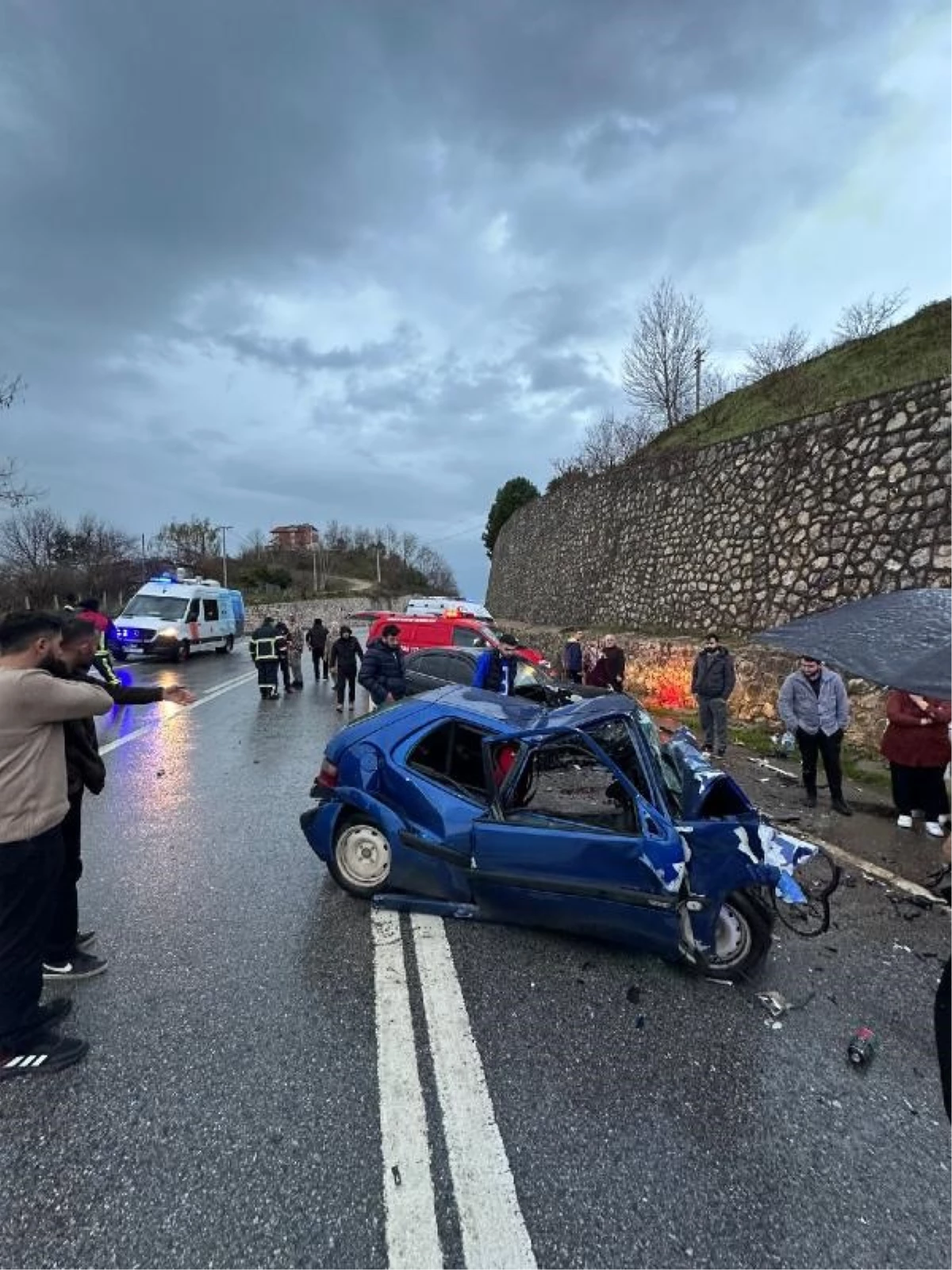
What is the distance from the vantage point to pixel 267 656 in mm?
14180

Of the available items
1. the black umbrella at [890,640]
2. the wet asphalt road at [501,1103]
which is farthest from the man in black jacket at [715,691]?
the black umbrella at [890,640]

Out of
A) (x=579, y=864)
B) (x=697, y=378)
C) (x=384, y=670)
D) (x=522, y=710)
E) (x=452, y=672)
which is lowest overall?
(x=579, y=864)

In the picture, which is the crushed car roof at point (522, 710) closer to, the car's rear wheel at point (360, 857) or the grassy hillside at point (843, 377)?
the car's rear wheel at point (360, 857)

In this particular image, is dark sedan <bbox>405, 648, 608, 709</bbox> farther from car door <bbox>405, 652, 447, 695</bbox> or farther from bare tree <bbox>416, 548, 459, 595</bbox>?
bare tree <bbox>416, 548, 459, 595</bbox>

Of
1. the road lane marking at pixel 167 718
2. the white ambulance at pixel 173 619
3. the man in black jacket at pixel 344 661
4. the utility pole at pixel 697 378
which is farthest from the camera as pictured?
the utility pole at pixel 697 378

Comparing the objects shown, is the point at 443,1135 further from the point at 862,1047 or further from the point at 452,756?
the point at 452,756

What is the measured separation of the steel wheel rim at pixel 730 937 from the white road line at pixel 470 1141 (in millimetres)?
1438

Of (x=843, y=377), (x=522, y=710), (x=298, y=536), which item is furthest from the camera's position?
(x=298, y=536)

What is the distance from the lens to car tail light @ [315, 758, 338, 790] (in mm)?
4645

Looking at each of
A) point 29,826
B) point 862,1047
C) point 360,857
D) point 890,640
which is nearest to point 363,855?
A: point 360,857

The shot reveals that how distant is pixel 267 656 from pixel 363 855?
10.4 meters

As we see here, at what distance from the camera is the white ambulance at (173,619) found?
20156 mm

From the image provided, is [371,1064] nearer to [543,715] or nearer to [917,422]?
[543,715]

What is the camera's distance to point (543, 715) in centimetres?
457
